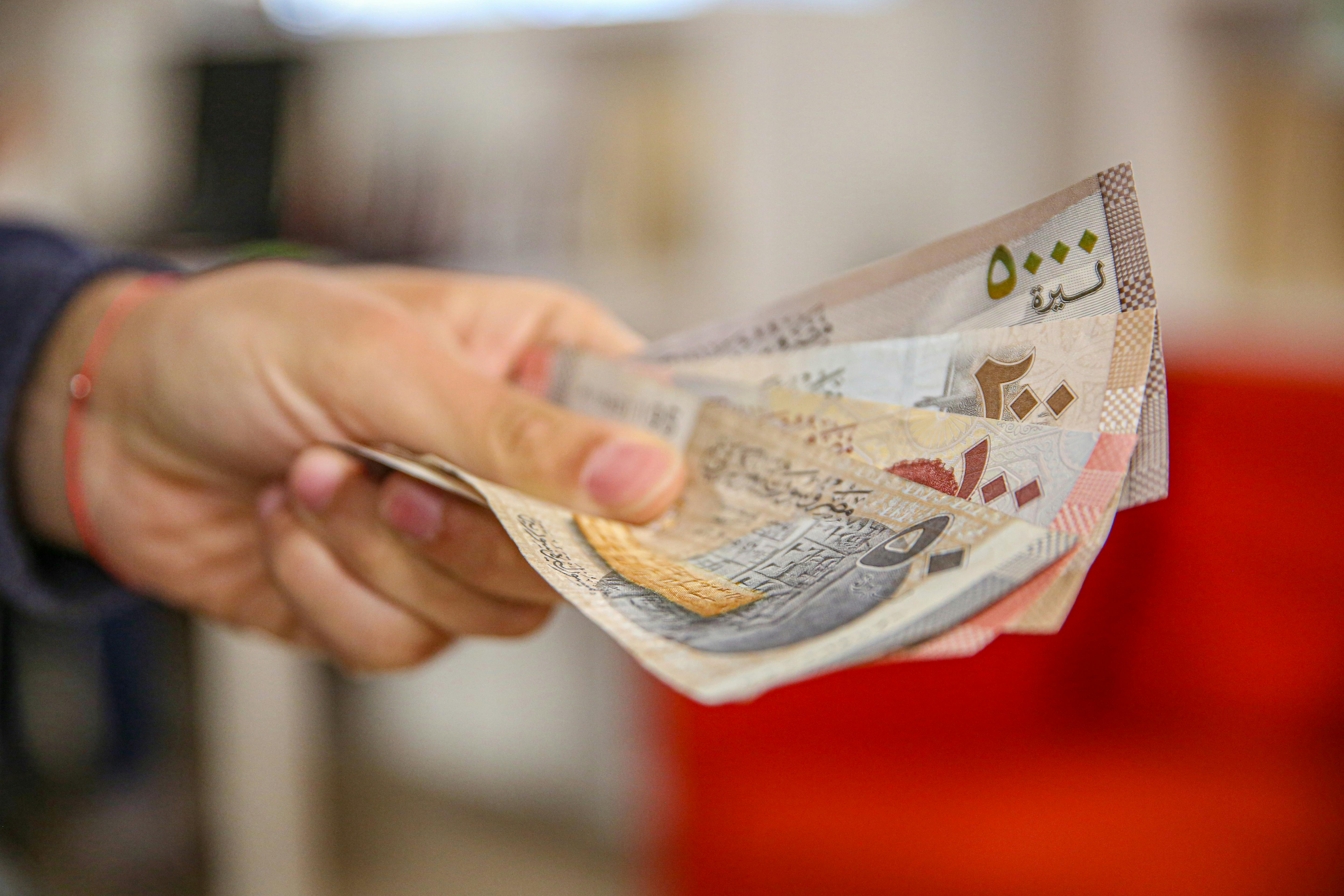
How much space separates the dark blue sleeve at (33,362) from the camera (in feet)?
2.16

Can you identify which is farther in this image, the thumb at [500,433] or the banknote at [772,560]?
the thumb at [500,433]

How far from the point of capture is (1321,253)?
1.41 meters

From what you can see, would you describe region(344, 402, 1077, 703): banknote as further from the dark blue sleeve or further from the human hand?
the dark blue sleeve

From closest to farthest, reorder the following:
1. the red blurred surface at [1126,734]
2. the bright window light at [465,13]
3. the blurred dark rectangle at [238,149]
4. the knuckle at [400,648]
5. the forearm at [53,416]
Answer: the knuckle at [400,648] → the forearm at [53,416] → the red blurred surface at [1126,734] → the bright window light at [465,13] → the blurred dark rectangle at [238,149]

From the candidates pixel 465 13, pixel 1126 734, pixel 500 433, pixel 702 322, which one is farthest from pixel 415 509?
pixel 465 13

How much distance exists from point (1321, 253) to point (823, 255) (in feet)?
2.57

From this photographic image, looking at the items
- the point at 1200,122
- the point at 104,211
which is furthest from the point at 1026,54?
the point at 104,211

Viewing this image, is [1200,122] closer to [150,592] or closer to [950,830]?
[950,830]

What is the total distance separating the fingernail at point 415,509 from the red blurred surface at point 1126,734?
0.58m

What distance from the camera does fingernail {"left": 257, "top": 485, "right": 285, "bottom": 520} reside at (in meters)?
0.60

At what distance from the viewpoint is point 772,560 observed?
398mm

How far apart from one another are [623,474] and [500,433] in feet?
0.26

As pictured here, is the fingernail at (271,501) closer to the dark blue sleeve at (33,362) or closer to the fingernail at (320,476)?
the fingernail at (320,476)

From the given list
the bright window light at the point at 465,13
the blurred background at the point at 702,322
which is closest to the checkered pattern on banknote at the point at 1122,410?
the blurred background at the point at 702,322
